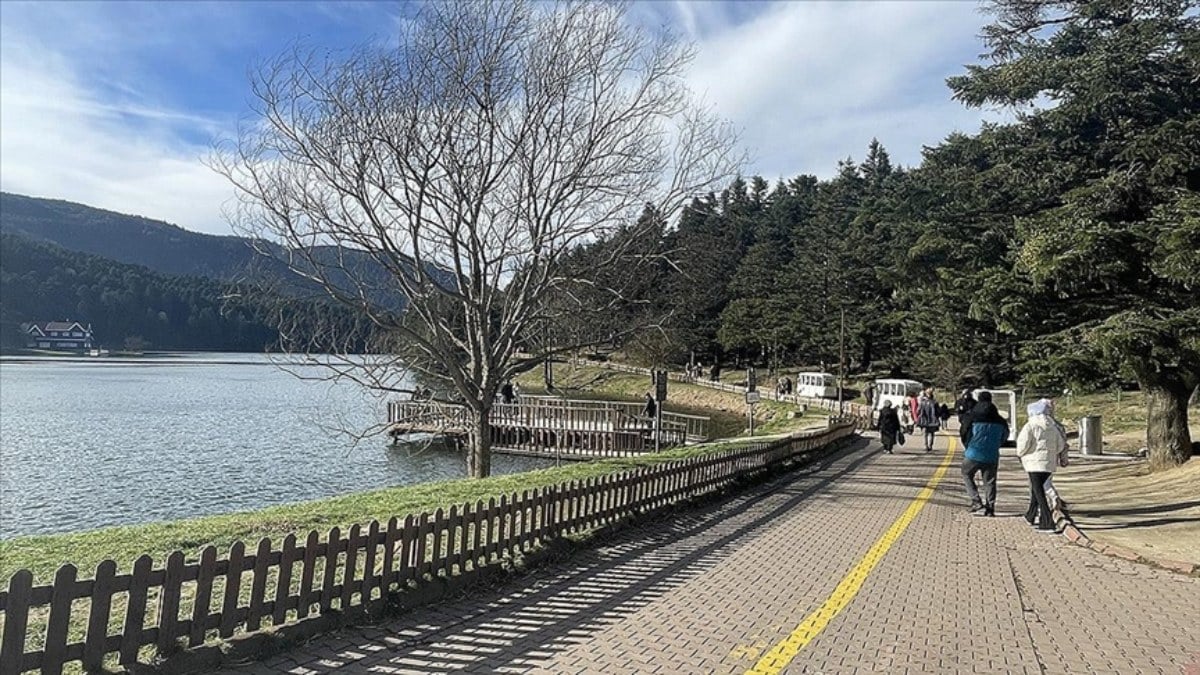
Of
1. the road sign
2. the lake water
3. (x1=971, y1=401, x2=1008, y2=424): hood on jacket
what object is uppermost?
the road sign

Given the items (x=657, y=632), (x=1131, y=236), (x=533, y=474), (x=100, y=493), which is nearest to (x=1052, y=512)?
(x=1131, y=236)

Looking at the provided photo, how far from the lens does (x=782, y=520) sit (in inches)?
476

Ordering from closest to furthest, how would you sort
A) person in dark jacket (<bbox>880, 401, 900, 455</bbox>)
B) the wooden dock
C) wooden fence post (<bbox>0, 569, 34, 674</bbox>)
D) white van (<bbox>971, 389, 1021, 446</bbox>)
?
wooden fence post (<bbox>0, 569, 34, 674</bbox>), person in dark jacket (<bbox>880, 401, 900, 455</bbox>), white van (<bbox>971, 389, 1021, 446</bbox>), the wooden dock

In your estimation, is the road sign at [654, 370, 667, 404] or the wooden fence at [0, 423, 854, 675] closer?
the wooden fence at [0, 423, 854, 675]

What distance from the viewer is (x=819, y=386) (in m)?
56.4

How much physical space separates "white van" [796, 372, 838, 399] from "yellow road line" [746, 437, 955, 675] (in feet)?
146

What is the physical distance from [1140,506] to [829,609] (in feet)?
28.8

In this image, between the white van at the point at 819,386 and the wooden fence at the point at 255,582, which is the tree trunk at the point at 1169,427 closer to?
the wooden fence at the point at 255,582

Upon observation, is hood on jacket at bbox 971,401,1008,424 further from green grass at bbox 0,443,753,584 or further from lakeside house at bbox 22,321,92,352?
lakeside house at bbox 22,321,92,352

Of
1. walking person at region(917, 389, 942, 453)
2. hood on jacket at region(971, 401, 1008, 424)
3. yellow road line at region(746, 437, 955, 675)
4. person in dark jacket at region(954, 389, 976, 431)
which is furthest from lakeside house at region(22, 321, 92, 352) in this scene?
yellow road line at region(746, 437, 955, 675)

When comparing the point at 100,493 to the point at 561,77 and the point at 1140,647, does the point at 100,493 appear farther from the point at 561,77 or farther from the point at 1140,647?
the point at 1140,647

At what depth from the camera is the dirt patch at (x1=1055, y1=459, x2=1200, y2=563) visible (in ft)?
33.0

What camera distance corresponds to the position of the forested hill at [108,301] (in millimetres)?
137625

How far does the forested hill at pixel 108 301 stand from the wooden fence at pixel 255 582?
444ft
